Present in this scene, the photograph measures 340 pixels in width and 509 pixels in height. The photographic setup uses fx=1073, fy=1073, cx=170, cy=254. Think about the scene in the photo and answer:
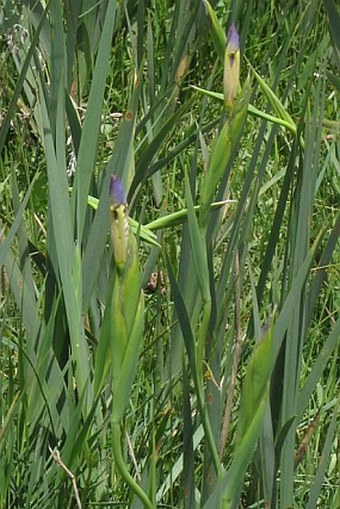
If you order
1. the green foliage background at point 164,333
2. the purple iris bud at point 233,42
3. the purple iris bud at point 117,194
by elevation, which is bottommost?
the green foliage background at point 164,333

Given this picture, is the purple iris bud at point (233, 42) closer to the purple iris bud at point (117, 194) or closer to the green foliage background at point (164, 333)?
the green foliage background at point (164, 333)

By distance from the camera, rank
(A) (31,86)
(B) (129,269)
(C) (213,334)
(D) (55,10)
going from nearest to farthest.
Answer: (B) (129,269) < (C) (213,334) < (D) (55,10) < (A) (31,86)

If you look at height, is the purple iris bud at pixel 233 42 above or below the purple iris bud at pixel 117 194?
above

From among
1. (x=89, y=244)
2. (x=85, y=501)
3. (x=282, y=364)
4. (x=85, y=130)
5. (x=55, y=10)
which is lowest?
(x=85, y=501)

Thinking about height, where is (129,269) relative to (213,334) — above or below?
above

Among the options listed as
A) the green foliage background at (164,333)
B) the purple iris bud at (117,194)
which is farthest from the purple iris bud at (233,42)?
the purple iris bud at (117,194)

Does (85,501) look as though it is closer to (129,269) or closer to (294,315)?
(294,315)

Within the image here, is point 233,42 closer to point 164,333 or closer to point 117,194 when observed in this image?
point 117,194

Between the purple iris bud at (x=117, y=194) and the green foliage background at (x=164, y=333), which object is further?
the green foliage background at (x=164, y=333)

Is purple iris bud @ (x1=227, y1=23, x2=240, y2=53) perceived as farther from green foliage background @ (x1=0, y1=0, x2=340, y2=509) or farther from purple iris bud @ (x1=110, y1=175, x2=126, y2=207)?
purple iris bud @ (x1=110, y1=175, x2=126, y2=207)

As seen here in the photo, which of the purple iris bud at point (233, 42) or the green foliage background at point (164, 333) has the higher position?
the purple iris bud at point (233, 42)

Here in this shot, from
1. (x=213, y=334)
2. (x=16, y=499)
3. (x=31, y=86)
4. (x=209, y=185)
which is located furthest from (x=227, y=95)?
(x=31, y=86)
